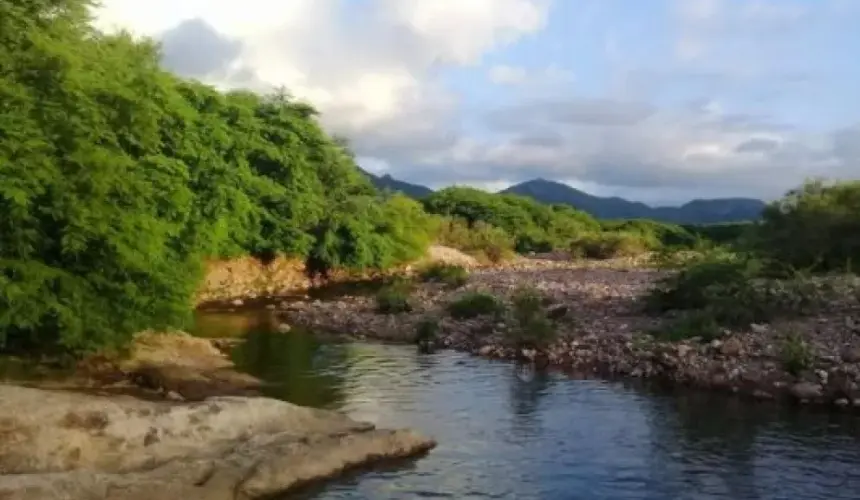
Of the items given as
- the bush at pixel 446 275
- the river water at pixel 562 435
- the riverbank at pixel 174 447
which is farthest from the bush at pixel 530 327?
the bush at pixel 446 275

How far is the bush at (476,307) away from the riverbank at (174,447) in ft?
50.5

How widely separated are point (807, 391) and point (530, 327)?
8658mm

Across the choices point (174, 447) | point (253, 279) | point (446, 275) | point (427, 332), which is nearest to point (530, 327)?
point (427, 332)

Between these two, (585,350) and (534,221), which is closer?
Answer: (585,350)

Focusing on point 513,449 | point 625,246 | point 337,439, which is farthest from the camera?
point 625,246

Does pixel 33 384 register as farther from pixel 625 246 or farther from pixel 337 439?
pixel 625 246

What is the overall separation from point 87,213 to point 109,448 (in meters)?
7.26

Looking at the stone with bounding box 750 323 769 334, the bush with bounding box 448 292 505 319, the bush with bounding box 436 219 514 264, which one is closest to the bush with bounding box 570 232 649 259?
the bush with bounding box 436 219 514 264

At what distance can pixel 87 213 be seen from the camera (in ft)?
67.6

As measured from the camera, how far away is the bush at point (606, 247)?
77.4 meters

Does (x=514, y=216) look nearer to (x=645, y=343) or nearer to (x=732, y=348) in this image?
(x=645, y=343)

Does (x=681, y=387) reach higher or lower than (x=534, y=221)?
lower

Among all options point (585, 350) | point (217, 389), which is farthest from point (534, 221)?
point (217, 389)

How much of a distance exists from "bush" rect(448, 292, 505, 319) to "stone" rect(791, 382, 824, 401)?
12530 millimetres
